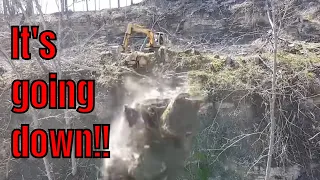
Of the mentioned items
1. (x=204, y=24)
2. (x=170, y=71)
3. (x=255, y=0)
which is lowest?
(x=170, y=71)

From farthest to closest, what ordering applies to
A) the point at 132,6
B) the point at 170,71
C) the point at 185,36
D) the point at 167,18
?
the point at 132,6, the point at 167,18, the point at 185,36, the point at 170,71

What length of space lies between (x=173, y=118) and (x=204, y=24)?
777cm

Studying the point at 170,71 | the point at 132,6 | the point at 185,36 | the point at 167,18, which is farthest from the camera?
the point at 132,6

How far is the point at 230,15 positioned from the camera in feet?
44.8

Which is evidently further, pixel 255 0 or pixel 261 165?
pixel 255 0

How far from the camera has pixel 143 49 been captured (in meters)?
9.59

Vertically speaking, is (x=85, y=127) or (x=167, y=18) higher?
(x=167, y=18)

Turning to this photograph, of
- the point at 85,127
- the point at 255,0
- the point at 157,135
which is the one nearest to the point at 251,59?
the point at 157,135

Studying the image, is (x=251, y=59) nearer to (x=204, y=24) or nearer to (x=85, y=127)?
(x=85, y=127)
